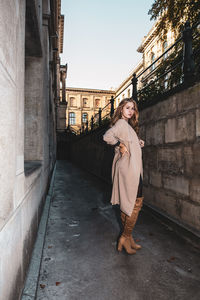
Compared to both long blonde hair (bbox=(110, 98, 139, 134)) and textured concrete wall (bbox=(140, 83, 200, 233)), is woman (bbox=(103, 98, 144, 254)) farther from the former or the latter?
textured concrete wall (bbox=(140, 83, 200, 233))

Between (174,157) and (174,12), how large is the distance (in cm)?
434

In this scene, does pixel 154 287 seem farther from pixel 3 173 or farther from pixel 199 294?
pixel 3 173

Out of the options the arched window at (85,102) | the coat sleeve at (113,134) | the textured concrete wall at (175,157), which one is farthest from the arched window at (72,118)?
the coat sleeve at (113,134)

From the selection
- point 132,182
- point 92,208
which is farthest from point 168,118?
point 92,208

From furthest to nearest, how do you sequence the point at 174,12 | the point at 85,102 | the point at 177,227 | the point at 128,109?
1. the point at 85,102
2. the point at 174,12
3. the point at 177,227
4. the point at 128,109

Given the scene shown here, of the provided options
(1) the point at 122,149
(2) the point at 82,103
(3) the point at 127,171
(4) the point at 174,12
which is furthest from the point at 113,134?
(2) the point at 82,103

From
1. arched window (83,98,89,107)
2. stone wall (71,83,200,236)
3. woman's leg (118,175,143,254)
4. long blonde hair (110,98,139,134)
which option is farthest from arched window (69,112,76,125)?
woman's leg (118,175,143,254)

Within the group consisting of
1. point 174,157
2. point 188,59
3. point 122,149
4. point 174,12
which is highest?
point 174,12

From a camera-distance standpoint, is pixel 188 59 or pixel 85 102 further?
pixel 85 102

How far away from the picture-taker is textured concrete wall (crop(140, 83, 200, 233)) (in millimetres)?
3194

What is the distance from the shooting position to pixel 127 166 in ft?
8.77

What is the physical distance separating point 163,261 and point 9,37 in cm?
295

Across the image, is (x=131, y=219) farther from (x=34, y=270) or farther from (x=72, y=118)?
(x=72, y=118)

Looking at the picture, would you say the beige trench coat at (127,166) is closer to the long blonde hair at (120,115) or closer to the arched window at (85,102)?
the long blonde hair at (120,115)
